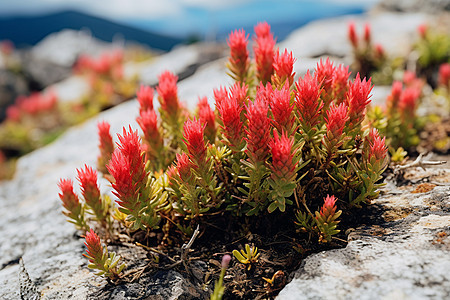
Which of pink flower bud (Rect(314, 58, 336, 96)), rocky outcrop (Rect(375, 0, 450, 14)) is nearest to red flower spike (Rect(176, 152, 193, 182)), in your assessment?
pink flower bud (Rect(314, 58, 336, 96))

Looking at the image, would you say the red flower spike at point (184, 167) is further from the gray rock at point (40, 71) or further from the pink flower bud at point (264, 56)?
the gray rock at point (40, 71)

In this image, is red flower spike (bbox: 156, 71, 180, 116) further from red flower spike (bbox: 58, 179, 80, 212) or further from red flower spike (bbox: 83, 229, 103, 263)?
red flower spike (bbox: 83, 229, 103, 263)

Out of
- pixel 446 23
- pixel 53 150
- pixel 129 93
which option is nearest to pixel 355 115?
pixel 53 150

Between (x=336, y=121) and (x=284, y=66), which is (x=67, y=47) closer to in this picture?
(x=284, y=66)

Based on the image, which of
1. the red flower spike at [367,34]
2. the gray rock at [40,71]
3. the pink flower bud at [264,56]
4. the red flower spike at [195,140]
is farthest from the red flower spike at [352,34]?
the gray rock at [40,71]

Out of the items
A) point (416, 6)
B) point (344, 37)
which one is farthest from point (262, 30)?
point (416, 6)

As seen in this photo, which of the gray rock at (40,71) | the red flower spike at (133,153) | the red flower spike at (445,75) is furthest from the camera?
the gray rock at (40,71)
